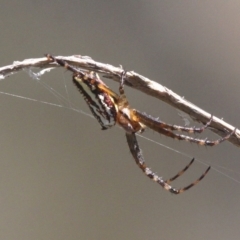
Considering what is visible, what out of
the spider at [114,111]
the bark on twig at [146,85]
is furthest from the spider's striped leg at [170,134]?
the bark on twig at [146,85]

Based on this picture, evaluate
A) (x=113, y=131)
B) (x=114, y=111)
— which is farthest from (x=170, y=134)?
(x=113, y=131)

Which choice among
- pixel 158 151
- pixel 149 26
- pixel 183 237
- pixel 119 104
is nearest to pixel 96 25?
pixel 149 26

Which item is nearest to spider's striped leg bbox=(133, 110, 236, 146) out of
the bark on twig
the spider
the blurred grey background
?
the spider

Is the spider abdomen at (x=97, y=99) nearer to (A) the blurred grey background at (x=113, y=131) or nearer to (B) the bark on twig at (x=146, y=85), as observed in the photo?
(B) the bark on twig at (x=146, y=85)

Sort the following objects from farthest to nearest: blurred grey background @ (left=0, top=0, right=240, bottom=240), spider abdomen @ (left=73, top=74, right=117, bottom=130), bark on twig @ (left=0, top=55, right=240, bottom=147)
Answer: blurred grey background @ (left=0, top=0, right=240, bottom=240) < spider abdomen @ (left=73, top=74, right=117, bottom=130) < bark on twig @ (left=0, top=55, right=240, bottom=147)

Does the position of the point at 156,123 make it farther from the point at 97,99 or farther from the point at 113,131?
the point at 113,131

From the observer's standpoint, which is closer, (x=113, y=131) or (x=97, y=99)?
(x=97, y=99)

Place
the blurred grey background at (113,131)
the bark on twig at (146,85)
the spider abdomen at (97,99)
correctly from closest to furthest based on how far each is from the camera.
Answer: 1. the bark on twig at (146,85)
2. the spider abdomen at (97,99)
3. the blurred grey background at (113,131)

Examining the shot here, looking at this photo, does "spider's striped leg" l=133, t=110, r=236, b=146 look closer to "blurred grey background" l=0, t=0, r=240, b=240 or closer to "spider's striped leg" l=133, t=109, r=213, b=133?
"spider's striped leg" l=133, t=109, r=213, b=133
